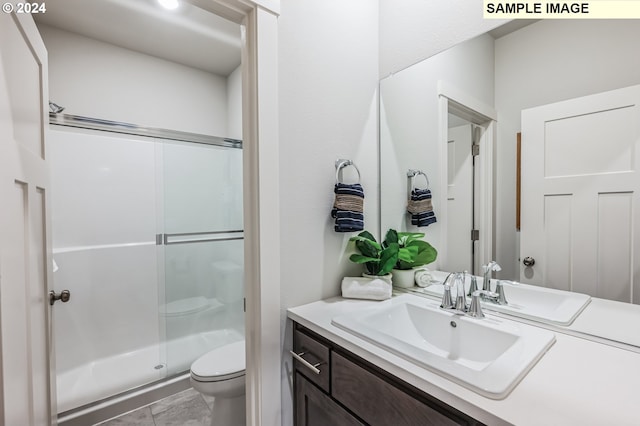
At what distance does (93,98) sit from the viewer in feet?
6.97

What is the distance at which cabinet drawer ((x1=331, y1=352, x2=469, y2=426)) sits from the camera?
25.9 inches

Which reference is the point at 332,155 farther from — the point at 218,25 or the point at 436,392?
the point at 218,25

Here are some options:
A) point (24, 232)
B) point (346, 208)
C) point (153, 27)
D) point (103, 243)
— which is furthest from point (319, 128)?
point (103, 243)

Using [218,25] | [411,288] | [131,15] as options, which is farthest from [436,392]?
[131,15]

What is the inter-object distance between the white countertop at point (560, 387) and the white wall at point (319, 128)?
411mm

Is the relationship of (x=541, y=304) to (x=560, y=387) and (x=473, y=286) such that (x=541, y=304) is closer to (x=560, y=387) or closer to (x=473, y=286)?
(x=473, y=286)

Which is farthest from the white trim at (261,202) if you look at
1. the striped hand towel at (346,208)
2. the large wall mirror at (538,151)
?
the large wall mirror at (538,151)

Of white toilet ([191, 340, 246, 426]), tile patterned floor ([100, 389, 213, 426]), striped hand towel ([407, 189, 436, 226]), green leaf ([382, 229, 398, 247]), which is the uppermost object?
striped hand towel ([407, 189, 436, 226])

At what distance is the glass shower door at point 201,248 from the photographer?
2361 millimetres

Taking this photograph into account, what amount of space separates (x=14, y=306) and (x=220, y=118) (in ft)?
7.61

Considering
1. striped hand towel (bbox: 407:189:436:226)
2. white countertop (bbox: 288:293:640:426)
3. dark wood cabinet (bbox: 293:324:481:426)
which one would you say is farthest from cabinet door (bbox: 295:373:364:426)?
striped hand towel (bbox: 407:189:436:226)

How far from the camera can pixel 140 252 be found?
2283 mm

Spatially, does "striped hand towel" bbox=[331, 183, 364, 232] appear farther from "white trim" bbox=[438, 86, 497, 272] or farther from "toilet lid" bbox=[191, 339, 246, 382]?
"toilet lid" bbox=[191, 339, 246, 382]

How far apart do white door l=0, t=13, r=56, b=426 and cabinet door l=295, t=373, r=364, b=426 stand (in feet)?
2.52
